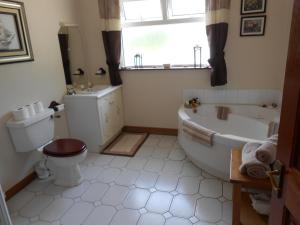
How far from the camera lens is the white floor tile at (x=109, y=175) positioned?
2.54 meters

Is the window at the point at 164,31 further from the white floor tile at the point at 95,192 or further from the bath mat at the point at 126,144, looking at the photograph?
the white floor tile at the point at 95,192

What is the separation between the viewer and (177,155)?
2.97m

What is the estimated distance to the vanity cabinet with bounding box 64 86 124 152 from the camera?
2945 millimetres

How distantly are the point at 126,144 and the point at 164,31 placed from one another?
166cm

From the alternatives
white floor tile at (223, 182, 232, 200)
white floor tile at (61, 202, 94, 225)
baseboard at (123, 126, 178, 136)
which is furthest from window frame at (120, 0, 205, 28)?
white floor tile at (61, 202, 94, 225)

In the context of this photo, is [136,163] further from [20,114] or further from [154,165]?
[20,114]

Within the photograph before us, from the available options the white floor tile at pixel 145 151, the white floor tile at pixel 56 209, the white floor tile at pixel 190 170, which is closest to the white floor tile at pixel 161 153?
the white floor tile at pixel 145 151

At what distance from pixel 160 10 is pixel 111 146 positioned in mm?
1959

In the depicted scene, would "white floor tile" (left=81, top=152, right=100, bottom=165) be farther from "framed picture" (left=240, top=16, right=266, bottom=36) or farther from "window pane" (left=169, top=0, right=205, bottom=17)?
"framed picture" (left=240, top=16, right=266, bottom=36)

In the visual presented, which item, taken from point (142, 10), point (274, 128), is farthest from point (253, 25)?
point (142, 10)

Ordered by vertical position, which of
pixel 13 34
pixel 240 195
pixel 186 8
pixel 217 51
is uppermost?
pixel 186 8

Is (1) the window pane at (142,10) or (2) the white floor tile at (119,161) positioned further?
(1) the window pane at (142,10)

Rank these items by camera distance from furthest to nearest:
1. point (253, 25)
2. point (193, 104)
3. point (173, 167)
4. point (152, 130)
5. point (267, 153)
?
1. point (152, 130)
2. point (193, 104)
3. point (253, 25)
4. point (173, 167)
5. point (267, 153)

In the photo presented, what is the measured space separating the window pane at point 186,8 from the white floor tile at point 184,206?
226cm
